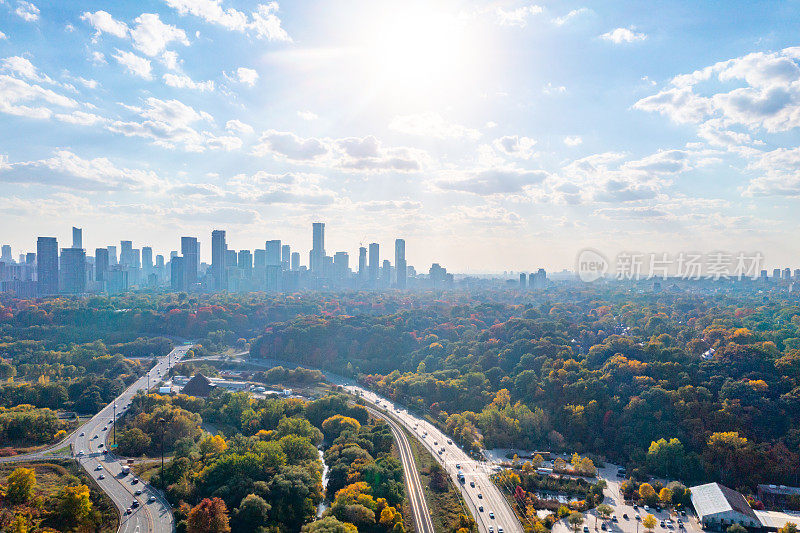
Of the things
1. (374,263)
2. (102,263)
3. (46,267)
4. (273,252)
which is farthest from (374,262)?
(46,267)

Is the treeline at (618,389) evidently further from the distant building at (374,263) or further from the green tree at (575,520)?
the distant building at (374,263)

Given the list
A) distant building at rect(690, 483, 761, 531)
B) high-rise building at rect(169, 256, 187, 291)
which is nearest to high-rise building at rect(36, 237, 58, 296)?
high-rise building at rect(169, 256, 187, 291)

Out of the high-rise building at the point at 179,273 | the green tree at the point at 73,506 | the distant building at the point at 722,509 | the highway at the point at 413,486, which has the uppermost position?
the high-rise building at the point at 179,273

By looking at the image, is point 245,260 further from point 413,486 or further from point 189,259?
point 413,486

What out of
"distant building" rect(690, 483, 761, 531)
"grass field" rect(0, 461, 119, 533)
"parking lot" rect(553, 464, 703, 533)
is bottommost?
"parking lot" rect(553, 464, 703, 533)

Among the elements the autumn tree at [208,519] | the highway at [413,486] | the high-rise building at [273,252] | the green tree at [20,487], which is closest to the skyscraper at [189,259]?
the high-rise building at [273,252]

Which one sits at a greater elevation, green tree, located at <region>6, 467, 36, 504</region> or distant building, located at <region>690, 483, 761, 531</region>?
green tree, located at <region>6, 467, 36, 504</region>

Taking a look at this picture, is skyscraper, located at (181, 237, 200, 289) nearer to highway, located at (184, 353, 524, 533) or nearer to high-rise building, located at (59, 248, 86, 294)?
high-rise building, located at (59, 248, 86, 294)
